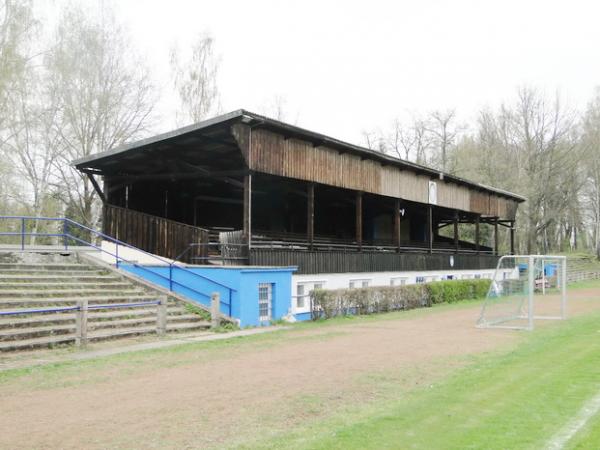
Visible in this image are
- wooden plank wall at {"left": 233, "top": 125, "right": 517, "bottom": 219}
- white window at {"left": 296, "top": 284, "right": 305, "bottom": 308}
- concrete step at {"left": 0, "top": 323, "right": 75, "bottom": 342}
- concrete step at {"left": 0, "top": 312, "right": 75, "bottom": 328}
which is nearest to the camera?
concrete step at {"left": 0, "top": 323, "right": 75, "bottom": 342}

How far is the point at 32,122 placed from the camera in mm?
30562

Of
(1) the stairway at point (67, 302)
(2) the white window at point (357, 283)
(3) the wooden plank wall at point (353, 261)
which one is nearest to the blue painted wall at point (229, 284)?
(3) the wooden plank wall at point (353, 261)

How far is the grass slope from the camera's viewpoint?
638 cm

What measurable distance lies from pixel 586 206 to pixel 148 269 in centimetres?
5861

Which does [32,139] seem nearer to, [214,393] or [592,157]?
[214,393]

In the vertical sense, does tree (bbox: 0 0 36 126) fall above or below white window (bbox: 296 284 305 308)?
above

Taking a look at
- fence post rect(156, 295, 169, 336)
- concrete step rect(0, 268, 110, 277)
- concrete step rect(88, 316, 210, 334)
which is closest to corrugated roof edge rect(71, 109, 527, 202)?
concrete step rect(0, 268, 110, 277)

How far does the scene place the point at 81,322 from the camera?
13617 mm

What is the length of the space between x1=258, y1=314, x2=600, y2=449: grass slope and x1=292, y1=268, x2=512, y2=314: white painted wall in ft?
35.3

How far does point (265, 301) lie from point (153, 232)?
16.4ft

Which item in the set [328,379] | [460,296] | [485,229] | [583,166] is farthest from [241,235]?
[583,166]

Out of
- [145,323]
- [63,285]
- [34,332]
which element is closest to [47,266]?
[63,285]

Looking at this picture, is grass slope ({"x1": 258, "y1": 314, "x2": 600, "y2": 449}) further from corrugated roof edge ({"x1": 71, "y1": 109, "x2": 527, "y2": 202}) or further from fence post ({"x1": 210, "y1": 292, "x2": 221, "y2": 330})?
corrugated roof edge ({"x1": 71, "y1": 109, "x2": 527, "y2": 202})

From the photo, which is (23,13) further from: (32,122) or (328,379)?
(328,379)
